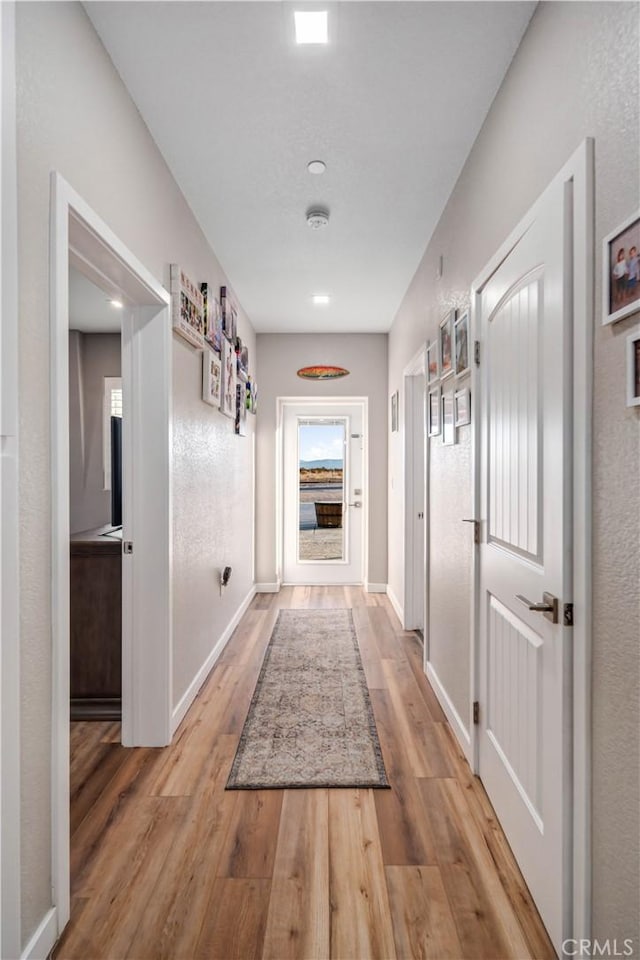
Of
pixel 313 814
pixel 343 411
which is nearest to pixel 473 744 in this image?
pixel 313 814

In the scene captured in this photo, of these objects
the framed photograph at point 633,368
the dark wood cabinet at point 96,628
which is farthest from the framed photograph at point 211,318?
the framed photograph at point 633,368

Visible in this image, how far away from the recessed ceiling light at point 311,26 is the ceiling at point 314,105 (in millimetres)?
27

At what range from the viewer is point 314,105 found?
6.44 ft

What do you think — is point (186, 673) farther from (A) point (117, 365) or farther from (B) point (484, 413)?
(A) point (117, 365)

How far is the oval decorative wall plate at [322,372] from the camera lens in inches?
205

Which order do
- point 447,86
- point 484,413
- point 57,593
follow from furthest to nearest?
point 484,413 < point 447,86 < point 57,593

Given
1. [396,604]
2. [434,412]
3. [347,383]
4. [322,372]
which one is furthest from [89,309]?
[396,604]

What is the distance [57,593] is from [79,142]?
1322 mm

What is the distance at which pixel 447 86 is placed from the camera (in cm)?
186

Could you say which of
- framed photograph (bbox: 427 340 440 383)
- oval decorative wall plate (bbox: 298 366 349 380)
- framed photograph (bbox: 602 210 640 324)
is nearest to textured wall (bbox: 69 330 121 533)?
oval decorative wall plate (bbox: 298 366 349 380)

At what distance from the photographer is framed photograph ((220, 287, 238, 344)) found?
11.4 feet

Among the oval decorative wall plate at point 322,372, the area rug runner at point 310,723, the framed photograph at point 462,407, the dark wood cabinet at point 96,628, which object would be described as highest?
the oval decorative wall plate at point 322,372

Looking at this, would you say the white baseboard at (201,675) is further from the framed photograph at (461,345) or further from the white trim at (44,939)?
the framed photograph at (461,345)

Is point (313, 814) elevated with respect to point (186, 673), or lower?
lower
